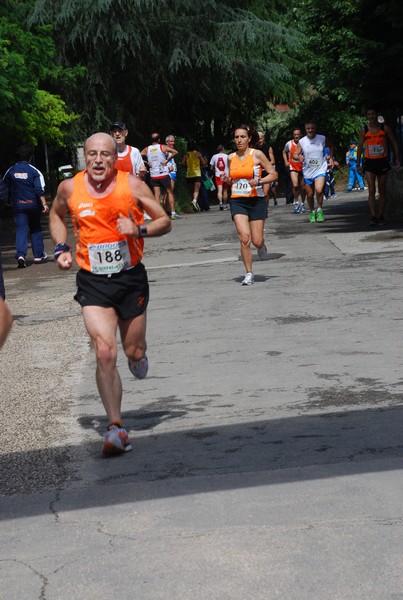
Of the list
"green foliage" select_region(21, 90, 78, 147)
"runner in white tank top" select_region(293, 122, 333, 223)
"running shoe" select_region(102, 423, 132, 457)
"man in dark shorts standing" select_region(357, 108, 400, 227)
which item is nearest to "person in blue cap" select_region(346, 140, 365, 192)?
"green foliage" select_region(21, 90, 78, 147)

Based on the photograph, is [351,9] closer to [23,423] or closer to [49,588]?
[23,423]

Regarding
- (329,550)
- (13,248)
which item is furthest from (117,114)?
(329,550)

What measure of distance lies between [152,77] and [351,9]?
17.2m

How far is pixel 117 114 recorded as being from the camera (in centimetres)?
3744

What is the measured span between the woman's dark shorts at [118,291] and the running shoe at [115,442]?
29.3 inches

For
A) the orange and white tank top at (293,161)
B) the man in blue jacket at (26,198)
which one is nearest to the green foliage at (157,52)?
the orange and white tank top at (293,161)

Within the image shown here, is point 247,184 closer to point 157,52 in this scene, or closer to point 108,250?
point 108,250

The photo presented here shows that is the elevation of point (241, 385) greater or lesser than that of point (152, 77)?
lesser

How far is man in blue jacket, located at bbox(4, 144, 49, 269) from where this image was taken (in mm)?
19781

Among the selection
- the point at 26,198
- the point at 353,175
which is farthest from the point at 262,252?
the point at 353,175

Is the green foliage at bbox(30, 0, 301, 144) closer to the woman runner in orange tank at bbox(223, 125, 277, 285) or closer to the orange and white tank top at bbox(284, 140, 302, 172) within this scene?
the orange and white tank top at bbox(284, 140, 302, 172)

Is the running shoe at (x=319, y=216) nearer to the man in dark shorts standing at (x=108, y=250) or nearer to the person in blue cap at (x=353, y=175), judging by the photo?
the man in dark shorts standing at (x=108, y=250)

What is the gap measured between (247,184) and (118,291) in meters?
7.28

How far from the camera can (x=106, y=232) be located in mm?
7105
